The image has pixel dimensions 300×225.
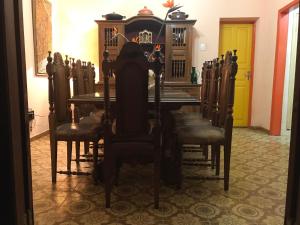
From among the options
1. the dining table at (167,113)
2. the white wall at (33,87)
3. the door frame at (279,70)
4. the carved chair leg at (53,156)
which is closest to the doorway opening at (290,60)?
the door frame at (279,70)

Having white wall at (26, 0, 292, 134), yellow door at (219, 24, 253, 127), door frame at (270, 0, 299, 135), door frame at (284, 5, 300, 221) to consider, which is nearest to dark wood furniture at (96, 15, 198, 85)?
white wall at (26, 0, 292, 134)

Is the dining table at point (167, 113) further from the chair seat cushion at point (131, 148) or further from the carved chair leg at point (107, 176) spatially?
the carved chair leg at point (107, 176)

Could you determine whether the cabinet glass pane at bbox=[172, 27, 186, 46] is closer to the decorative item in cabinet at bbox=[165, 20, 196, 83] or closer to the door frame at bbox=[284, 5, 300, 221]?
the decorative item in cabinet at bbox=[165, 20, 196, 83]

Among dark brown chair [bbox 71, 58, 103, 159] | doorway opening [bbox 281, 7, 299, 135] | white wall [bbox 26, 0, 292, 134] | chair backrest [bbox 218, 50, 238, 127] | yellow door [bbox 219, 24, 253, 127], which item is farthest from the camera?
yellow door [bbox 219, 24, 253, 127]

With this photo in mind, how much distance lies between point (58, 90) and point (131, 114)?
83 centimetres

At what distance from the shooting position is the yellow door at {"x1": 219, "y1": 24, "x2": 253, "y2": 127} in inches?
187

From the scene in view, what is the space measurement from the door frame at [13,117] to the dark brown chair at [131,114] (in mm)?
902

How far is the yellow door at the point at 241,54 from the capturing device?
15.6ft

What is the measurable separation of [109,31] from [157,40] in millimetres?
831

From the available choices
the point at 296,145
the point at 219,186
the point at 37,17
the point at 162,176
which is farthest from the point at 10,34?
the point at 37,17

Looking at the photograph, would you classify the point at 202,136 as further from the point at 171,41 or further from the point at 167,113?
the point at 171,41

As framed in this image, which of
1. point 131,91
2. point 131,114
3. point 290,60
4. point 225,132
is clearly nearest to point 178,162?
point 225,132

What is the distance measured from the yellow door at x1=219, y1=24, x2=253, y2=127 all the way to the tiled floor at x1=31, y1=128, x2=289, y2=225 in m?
2.21

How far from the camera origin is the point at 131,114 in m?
1.75
